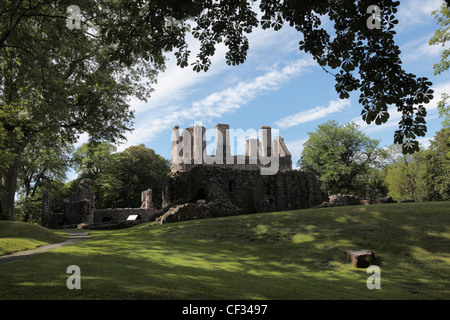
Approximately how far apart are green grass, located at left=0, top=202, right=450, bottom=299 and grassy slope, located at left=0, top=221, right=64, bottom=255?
2.72 metres

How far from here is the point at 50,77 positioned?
45.6 feet

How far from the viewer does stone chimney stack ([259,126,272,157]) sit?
176 feet

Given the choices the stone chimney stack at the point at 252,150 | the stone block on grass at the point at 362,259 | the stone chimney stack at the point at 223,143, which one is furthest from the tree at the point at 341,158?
the stone block on grass at the point at 362,259

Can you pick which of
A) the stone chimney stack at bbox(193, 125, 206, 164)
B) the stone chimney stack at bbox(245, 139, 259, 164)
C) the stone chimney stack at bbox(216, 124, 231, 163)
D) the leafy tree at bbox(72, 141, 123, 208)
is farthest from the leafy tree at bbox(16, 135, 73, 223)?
the stone chimney stack at bbox(245, 139, 259, 164)

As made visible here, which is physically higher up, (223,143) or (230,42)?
(223,143)

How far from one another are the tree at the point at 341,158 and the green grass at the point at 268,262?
28721 mm

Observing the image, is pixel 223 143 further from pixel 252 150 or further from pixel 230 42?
pixel 230 42

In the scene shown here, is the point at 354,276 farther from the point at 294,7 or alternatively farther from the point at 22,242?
the point at 22,242

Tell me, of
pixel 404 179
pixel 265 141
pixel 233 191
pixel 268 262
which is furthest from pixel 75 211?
pixel 404 179

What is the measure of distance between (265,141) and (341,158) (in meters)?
13.0

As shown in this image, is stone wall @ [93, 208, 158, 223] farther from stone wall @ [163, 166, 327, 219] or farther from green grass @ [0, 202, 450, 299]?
green grass @ [0, 202, 450, 299]

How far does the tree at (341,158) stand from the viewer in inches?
1751

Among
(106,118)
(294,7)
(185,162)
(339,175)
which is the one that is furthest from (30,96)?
(339,175)

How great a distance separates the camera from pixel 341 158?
47.4 m
